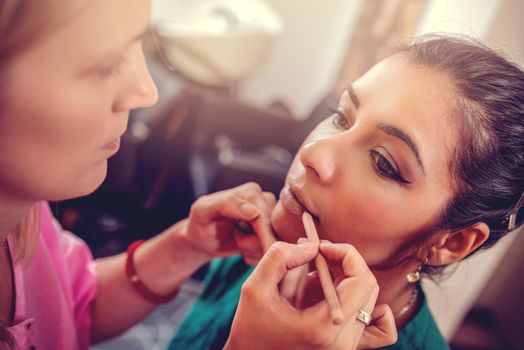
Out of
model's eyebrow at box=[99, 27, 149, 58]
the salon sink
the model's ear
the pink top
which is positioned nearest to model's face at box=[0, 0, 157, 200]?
model's eyebrow at box=[99, 27, 149, 58]

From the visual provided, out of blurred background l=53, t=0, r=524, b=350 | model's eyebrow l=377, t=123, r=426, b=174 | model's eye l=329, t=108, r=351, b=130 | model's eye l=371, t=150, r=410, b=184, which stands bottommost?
blurred background l=53, t=0, r=524, b=350

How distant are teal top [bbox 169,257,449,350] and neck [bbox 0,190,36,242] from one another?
0.44 m

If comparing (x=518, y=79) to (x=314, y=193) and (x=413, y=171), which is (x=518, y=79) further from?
(x=314, y=193)

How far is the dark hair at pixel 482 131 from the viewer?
68cm

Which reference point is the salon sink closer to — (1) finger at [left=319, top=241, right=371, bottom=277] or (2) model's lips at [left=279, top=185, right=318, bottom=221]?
(2) model's lips at [left=279, top=185, right=318, bottom=221]

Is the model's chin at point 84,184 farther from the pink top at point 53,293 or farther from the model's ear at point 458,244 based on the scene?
the model's ear at point 458,244

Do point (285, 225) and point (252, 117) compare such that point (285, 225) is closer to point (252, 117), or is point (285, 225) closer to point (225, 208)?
A: point (225, 208)

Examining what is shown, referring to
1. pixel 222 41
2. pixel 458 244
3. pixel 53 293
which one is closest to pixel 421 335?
pixel 458 244

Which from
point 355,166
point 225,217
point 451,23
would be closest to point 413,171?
point 355,166

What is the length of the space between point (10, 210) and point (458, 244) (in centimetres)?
74

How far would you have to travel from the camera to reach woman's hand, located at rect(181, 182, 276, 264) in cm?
80

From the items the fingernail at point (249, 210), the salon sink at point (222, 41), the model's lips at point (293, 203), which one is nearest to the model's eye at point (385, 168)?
the model's lips at point (293, 203)

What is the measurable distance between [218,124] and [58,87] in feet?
6.92

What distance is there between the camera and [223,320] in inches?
35.7
